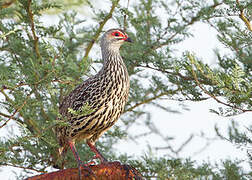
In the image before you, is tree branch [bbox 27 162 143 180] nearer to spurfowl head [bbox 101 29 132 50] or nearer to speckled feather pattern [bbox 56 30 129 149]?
speckled feather pattern [bbox 56 30 129 149]

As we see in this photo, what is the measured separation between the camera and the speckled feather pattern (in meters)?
4.84

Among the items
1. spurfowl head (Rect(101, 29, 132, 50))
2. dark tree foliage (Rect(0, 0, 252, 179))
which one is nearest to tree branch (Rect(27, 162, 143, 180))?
dark tree foliage (Rect(0, 0, 252, 179))

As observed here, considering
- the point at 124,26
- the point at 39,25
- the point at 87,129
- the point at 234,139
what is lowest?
the point at 234,139

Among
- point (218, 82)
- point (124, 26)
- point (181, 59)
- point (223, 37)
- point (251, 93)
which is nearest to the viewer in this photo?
point (218, 82)

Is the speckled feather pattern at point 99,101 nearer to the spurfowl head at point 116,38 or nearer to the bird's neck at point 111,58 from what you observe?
the bird's neck at point 111,58

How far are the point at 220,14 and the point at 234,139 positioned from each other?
1366 millimetres

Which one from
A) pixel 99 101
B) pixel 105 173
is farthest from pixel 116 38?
pixel 105 173

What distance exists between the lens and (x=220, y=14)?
4496mm

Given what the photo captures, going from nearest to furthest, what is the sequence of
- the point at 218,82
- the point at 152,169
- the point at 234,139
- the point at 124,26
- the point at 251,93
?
1. the point at 218,82
2. the point at 251,93
3. the point at 234,139
4. the point at 152,169
5. the point at 124,26

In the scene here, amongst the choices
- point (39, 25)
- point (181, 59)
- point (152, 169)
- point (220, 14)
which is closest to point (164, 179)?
point (152, 169)

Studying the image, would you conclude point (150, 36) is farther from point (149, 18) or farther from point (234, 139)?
point (234, 139)

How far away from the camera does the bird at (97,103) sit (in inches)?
191

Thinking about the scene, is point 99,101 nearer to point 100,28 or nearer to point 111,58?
point 111,58

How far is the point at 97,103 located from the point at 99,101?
0.03m
